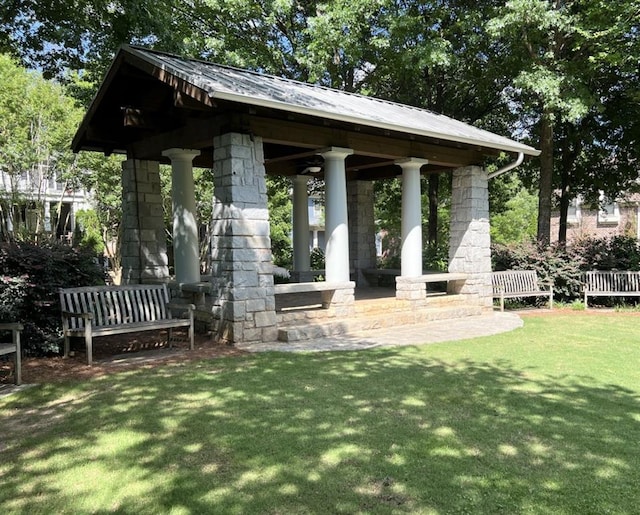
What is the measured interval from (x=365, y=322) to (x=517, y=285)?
16.5 ft

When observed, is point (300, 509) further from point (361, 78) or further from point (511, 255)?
point (361, 78)

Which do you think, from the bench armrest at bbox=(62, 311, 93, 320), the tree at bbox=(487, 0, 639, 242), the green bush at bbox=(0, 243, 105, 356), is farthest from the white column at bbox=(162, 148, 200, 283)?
the tree at bbox=(487, 0, 639, 242)

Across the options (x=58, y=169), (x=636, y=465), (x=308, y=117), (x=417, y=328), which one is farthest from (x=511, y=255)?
(x=58, y=169)

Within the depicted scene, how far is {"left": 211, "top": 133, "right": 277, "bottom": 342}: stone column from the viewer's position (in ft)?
24.0

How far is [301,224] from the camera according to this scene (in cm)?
1328

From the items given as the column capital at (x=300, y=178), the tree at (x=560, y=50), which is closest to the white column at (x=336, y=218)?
the column capital at (x=300, y=178)

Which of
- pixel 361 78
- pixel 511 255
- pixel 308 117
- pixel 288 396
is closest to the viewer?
pixel 288 396

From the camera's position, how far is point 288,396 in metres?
4.90

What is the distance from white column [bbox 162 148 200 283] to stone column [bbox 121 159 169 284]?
89 centimetres

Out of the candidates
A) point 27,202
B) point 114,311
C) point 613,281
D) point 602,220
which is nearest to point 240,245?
point 114,311

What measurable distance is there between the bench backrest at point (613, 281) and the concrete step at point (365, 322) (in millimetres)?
3482

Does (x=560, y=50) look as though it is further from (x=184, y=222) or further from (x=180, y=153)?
(x=184, y=222)

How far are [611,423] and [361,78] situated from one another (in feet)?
50.1

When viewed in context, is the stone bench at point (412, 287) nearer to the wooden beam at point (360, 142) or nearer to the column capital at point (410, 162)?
the column capital at point (410, 162)
